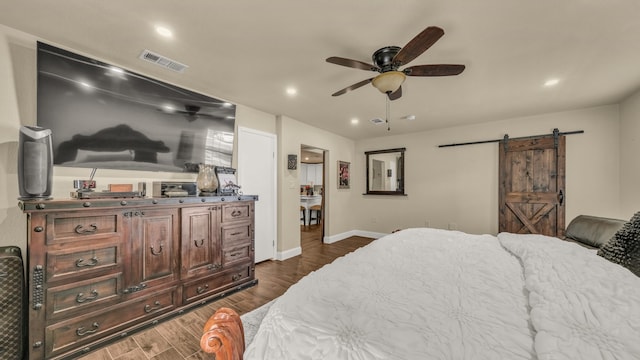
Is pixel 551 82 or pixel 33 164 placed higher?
pixel 551 82

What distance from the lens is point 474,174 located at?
174 inches

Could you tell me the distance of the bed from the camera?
706 millimetres

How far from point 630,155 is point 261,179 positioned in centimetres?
507

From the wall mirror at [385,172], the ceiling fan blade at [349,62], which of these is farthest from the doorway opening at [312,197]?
the ceiling fan blade at [349,62]

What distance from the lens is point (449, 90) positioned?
114 inches

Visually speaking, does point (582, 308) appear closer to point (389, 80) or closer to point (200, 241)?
point (389, 80)

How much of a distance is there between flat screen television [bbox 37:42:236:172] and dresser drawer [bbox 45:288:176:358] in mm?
1269

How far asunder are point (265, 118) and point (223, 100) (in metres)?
0.74

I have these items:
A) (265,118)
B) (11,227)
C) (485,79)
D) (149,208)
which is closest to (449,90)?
(485,79)

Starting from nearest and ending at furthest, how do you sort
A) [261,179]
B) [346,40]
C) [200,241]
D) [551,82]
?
[346,40]
[200,241]
[551,82]
[261,179]

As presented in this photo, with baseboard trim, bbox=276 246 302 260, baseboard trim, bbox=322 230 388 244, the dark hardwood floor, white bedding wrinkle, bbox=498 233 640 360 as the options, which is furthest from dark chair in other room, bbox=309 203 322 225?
white bedding wrinkle, bbox=498 233 640 360

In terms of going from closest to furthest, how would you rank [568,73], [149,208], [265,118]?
[149,208]
[568,73]
[265,118]

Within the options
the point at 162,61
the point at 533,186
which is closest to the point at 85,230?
the point at 162,61

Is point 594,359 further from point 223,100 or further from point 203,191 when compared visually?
point 223,100
